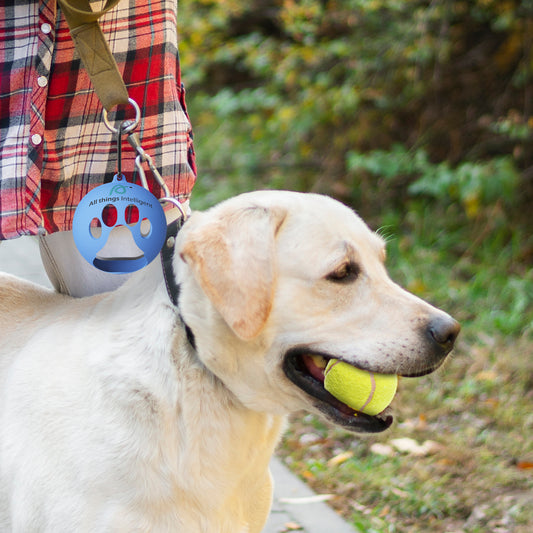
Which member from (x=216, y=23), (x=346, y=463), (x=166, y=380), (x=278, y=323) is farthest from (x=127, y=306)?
(x=216, y=23)

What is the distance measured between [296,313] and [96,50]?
2.98 feet


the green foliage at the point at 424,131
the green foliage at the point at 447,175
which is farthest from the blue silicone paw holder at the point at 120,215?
the green foliage at the point at 447,175

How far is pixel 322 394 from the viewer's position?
212 cm

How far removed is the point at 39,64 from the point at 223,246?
0.76 m

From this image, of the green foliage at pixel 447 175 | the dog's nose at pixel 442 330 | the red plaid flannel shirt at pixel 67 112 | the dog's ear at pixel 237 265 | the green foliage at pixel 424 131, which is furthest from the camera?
the green foliage at pixel 424 131

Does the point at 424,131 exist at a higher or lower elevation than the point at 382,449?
higher

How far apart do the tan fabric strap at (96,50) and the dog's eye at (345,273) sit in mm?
764

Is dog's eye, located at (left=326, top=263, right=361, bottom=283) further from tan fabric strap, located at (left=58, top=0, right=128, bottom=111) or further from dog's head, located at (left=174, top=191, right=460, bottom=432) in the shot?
tan fabric strap, located at (left=58, top=0, right=128, bottom=111)

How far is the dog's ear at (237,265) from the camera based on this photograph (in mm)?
1975

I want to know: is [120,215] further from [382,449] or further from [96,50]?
[382,449]

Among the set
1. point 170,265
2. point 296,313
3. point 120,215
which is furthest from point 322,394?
point 120,215

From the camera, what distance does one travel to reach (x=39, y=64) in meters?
2.21

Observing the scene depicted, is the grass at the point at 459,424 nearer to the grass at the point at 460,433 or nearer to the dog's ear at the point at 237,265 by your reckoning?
the grass at the point at 460,433

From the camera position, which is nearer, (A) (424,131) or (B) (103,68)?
(B) (103,68)
